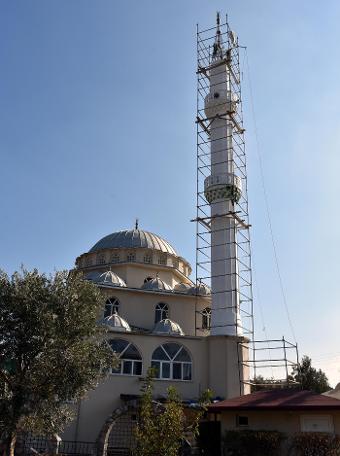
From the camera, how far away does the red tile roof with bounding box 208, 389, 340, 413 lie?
18.4 meters

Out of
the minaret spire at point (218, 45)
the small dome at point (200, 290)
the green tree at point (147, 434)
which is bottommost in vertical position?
the green tree at point (147, 434)

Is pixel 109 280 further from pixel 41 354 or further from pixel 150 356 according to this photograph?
pixel 41 354

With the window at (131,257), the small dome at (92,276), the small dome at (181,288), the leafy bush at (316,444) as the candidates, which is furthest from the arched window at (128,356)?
the leafy bush at (316,444)

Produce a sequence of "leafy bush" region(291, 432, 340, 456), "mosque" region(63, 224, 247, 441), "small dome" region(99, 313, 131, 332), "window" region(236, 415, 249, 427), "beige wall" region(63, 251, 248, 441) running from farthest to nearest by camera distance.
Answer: "small dome" region(99, 313, 131, 332) < "mosque" region(63, 224, 247, 441) < "beige wall" region(63, 251, 248, 441) < "window" region(236, 415, 249, 427) < "leafy bush" region(291, 432, 340, 456)

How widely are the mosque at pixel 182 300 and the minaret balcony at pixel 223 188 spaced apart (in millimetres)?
62

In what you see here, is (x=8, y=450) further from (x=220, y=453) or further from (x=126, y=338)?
(x=126, y=338)

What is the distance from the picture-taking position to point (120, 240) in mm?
35438

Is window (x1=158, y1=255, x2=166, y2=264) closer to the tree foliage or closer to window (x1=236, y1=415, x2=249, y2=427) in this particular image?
window (x1=236, y1=415, x2=249, y2=427)

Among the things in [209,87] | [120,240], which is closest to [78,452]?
[120,240]

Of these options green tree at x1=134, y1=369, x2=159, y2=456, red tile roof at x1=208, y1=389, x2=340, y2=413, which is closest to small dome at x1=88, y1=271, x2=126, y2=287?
red tile roof at x1=208, y1=389, x2=340, y2=413

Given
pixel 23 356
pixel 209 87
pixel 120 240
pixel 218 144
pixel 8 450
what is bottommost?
pixel 8 450

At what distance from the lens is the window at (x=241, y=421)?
19.5 metres

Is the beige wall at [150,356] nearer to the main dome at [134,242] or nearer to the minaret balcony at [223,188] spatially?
the main dome at [134,242]

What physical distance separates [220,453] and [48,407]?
7709 mm
